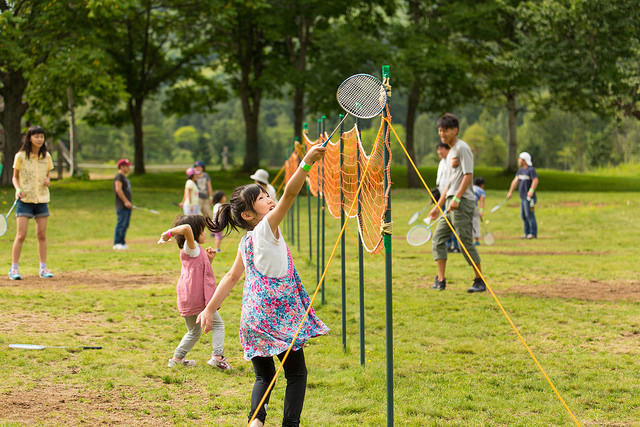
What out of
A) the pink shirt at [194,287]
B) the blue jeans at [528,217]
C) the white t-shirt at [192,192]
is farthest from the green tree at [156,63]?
the pink shirt at [194,287]

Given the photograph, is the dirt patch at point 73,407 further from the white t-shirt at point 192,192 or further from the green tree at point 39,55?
the green tree at point 39,55

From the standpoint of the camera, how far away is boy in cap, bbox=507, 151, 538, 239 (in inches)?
596

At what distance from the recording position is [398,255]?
A: 1305 centimetres

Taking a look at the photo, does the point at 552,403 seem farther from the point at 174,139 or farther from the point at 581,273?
the point at 174,139

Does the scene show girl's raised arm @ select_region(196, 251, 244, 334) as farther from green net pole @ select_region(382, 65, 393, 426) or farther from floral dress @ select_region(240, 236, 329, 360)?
green net pole @ select_region(382, 65, 393, 426)

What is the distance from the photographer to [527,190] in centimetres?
1557

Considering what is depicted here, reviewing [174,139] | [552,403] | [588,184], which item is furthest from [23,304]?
[174,139]

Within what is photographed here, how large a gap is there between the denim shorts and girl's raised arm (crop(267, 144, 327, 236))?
20.7 feet

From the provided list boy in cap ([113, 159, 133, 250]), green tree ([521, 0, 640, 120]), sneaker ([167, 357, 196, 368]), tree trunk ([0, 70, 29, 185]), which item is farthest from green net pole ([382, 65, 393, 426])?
tree trunk ([0, 70, 29, 185])

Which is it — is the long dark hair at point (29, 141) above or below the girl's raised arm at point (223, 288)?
above

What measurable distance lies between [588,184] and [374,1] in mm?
14842

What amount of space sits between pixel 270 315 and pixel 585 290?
6.30m

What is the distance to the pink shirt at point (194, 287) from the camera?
5621mm

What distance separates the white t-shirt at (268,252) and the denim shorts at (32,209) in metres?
6.18
